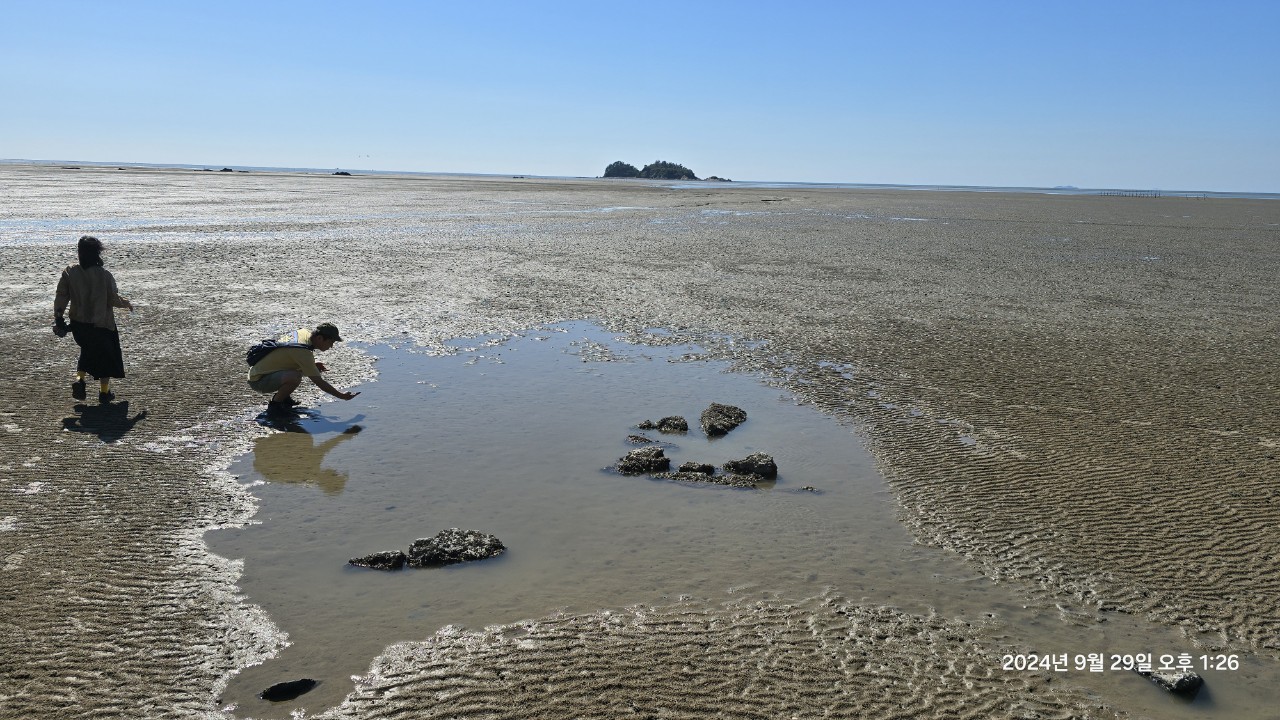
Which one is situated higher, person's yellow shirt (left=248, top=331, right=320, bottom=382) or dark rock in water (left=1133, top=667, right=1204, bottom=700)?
person's yellow shirt (left=248, top=331, right=320, bottom=382)

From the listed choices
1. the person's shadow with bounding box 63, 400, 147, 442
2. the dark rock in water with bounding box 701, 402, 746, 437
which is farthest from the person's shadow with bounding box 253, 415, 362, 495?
the dark rock in water with bounding box 701, 402, 746, 437

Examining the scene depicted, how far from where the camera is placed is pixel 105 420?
24.6ft

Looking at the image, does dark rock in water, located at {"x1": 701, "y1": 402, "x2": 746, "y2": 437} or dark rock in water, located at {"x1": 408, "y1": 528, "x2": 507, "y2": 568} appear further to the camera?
dark rock in water, located at {"x1": 701, "y1": 402, "x2": 746, "y2": 437}

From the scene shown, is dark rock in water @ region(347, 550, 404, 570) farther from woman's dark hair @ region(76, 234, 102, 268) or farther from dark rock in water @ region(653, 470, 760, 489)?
woman's dark hair @ region(76, 234, 102, 268)

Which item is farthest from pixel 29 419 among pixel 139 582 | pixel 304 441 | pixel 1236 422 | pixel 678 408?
pixel 1236 422

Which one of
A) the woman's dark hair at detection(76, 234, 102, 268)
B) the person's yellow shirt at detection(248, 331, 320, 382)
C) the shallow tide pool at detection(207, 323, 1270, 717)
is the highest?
the woman's dark hair at detection(76, 234, 102, 268)

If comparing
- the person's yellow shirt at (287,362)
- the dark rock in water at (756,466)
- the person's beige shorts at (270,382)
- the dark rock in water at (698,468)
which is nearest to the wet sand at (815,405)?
the person's beige shorts at (270,382)

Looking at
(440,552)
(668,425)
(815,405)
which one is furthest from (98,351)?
(815,405)

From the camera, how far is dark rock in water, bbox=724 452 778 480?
22.0ft

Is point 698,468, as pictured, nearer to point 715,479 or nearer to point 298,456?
point 715,479

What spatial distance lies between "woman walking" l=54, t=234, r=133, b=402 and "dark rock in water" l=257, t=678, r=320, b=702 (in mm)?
5436

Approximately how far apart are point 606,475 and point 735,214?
1352 inches

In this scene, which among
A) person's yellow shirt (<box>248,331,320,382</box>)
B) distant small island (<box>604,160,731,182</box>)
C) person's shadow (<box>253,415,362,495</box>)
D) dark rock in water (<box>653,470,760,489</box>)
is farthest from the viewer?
distant small island (<box>604,160,731,182</box>)

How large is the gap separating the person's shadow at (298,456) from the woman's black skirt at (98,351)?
1814mm
